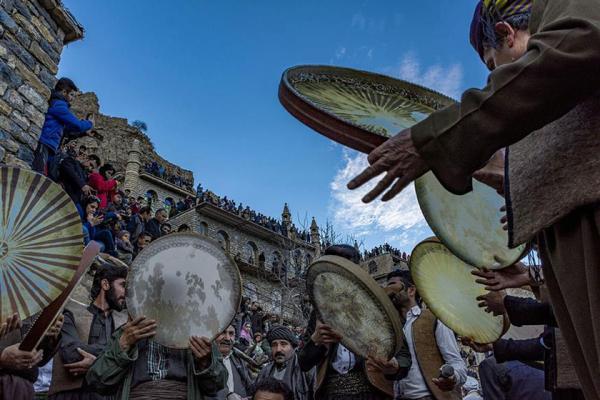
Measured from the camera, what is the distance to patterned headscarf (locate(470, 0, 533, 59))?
6.04ft

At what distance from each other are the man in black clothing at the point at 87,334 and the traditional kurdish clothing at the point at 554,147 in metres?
3.57

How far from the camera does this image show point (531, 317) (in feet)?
7.80

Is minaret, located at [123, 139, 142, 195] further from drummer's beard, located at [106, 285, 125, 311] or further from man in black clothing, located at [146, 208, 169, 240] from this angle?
drummer's beard, located at [106, 285, 125, 311]

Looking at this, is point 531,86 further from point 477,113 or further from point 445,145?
point 445,145

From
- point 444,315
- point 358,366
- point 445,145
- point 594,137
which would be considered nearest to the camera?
point 594,137

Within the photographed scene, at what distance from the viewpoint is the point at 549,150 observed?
143 cm

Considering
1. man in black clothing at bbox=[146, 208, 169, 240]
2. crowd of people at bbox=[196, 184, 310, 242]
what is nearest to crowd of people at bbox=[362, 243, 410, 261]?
crowd of people at bbox=[196, 184, 310, 242]

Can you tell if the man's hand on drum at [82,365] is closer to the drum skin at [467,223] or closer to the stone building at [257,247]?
the drum skin at [467,223]

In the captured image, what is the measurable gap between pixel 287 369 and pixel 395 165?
454 cm

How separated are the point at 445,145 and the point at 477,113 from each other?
12 cm

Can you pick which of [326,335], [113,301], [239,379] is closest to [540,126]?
[326,335]

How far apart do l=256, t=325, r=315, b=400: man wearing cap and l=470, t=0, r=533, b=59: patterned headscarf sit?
3.40 m

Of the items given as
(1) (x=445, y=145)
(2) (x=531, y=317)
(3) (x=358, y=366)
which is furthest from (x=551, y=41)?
(3) (x=358, y=366)

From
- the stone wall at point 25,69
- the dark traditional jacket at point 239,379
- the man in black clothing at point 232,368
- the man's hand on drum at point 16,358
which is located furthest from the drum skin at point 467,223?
the stone wall at point 25,69
